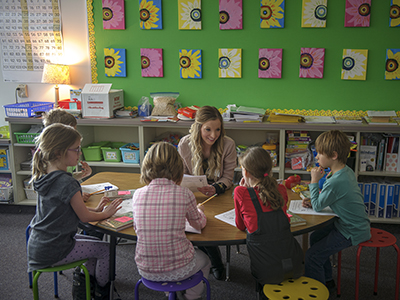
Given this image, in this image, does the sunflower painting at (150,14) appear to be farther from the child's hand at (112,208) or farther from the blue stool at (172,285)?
the blue stool at (172,285)

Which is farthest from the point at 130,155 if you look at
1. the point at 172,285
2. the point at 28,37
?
the point at 172,285

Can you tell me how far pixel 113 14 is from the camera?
3.84m

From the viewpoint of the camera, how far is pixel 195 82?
386 cm

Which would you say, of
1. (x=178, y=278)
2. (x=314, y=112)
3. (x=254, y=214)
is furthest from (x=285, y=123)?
(x=178, y=278)

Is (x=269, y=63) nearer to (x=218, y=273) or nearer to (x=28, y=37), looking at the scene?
(x=218, y=273)

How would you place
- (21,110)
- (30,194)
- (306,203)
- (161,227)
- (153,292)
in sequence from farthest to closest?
(30,194)
(21,110)
(153,292)
(306,203)
(161,227)

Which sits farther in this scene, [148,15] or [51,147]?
[148,15]

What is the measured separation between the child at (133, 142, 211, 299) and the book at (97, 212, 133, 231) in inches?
7.4

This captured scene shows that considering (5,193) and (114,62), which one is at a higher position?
(114,62)

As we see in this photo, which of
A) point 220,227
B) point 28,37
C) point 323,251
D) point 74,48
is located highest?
point 28,37

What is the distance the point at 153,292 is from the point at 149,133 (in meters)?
1.72

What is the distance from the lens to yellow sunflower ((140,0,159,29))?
148 inches

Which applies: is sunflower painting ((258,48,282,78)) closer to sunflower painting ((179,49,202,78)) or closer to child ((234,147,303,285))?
sunflower painting ((179,49,202,78))

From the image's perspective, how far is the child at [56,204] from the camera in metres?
1.90
